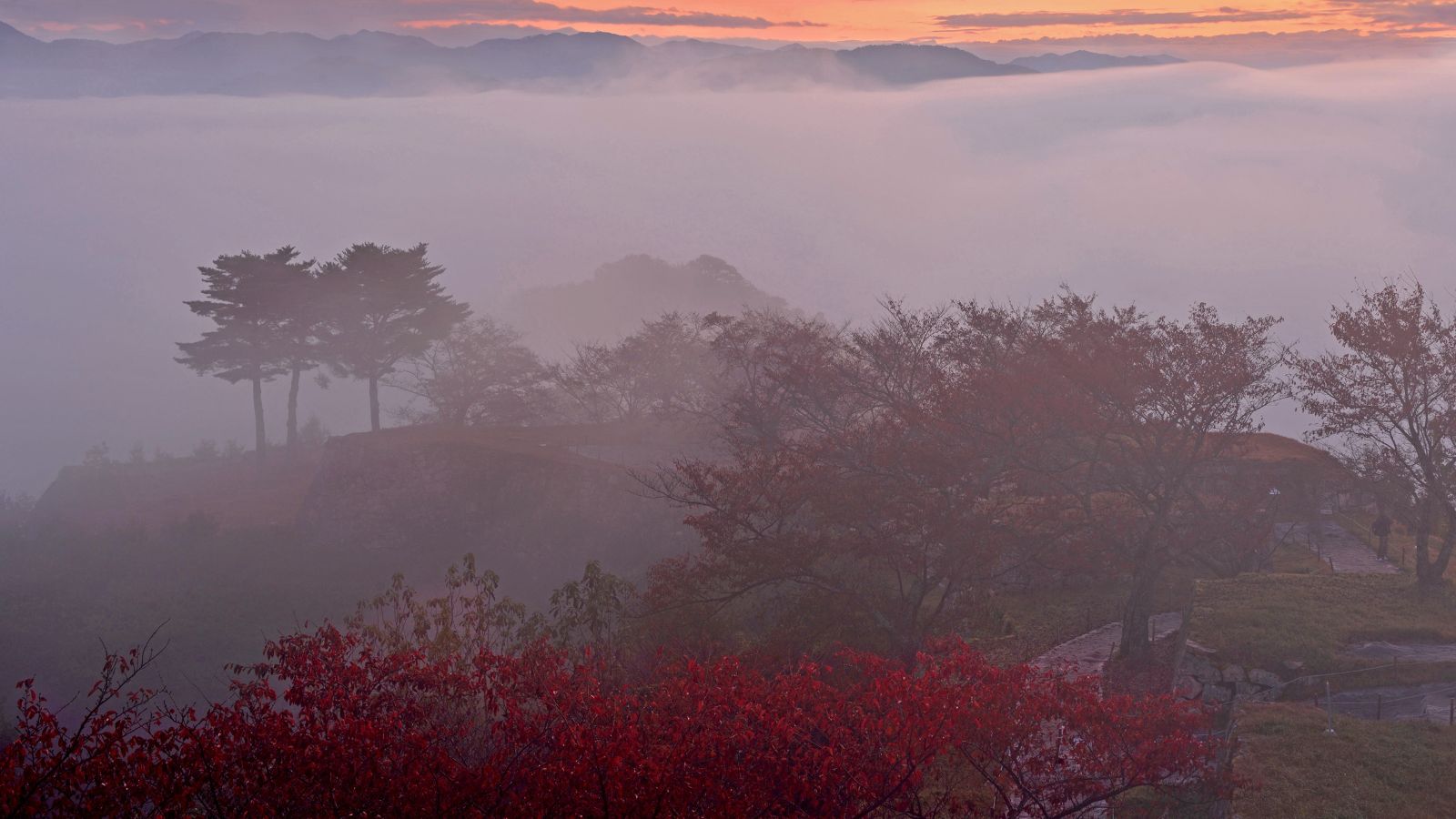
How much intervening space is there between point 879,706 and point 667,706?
2617 millimetres

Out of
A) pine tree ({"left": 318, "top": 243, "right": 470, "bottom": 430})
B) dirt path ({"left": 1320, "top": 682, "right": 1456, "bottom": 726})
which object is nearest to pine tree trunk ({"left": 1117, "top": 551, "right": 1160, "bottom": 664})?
dirt path ({"left": 1320, "top": 682, "right": 1456, "bottom": 726})

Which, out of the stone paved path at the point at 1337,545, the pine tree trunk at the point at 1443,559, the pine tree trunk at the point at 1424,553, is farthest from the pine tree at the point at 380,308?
the pine tree trunk at the point at 1443,559

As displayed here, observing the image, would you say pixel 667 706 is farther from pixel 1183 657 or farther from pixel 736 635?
pixel 1183 657

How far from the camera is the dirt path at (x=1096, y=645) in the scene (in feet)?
66.1

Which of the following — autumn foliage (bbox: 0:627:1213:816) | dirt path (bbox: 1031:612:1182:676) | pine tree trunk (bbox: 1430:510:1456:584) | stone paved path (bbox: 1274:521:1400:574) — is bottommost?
stone paved path (bbox: 1274:521:1400:574)

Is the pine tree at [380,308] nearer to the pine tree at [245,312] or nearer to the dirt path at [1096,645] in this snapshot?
the pine tree at [245,312]

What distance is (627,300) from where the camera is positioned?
356ft

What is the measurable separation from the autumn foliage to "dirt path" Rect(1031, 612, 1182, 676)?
647 centimetres

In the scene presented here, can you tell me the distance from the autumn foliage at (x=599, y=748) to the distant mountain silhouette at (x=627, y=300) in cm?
7748

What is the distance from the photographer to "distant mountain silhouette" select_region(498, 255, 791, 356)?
329 feet

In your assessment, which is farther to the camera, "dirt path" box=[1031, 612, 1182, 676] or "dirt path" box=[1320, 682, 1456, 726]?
"dirt path" box=[1031, 612, 1182, 676]

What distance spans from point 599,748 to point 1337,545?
25728 mm

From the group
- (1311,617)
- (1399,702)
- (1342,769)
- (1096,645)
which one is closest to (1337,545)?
(1311,617)

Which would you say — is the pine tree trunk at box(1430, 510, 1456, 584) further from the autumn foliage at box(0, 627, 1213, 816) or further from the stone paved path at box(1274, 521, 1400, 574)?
the autumn foliage at box(0, 627, 1213, 816)
